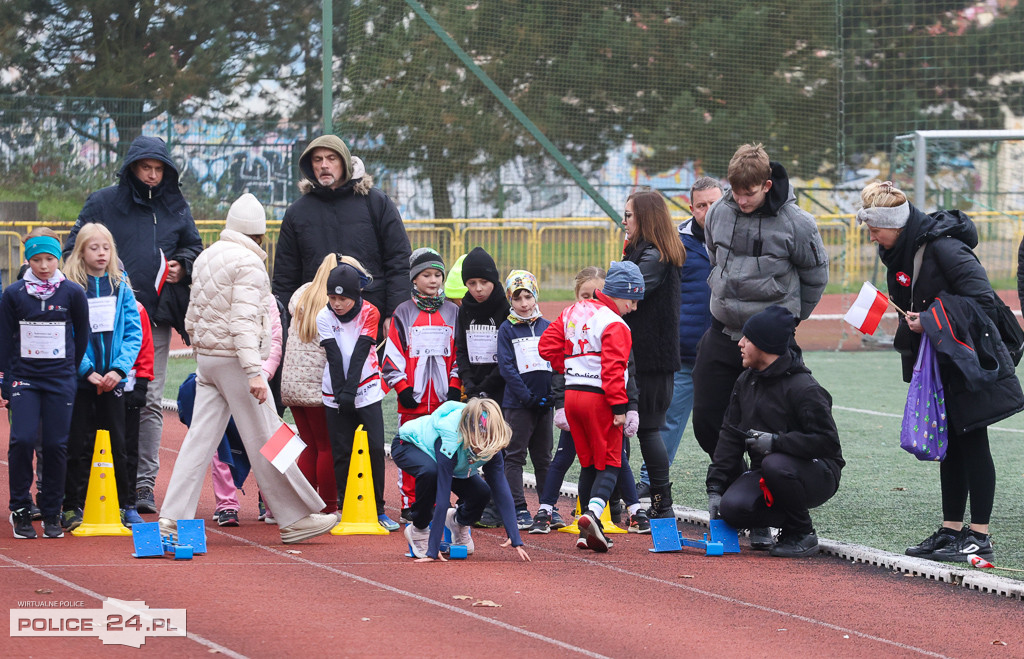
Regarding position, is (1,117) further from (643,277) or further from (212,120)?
(643,277)

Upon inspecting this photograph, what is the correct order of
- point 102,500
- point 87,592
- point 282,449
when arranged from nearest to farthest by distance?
point 87,592, point 282,449, point 102,500

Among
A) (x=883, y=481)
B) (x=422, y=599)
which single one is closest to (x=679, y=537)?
(x=422, y=599)

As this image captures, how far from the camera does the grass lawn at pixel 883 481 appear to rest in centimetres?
771

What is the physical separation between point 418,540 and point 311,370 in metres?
1.44

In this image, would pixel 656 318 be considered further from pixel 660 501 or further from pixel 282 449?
pixel 282 449

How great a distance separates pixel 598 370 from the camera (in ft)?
23.9

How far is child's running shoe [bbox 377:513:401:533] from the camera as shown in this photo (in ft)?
25.6

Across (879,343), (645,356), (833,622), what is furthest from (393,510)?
(879,343)

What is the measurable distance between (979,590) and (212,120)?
1837 cm

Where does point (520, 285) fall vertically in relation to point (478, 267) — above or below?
below

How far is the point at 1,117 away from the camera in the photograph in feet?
71.3

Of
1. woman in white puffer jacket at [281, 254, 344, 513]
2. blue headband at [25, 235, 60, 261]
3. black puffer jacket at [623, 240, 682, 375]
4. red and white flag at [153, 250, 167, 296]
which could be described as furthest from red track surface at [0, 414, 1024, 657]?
red and white flag at [153, 250, 167, 296]

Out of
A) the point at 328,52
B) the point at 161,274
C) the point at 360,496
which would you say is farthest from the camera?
the point at 328,52

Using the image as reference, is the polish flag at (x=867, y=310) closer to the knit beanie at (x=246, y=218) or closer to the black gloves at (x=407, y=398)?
the black gloves at (x=407, y=398)
